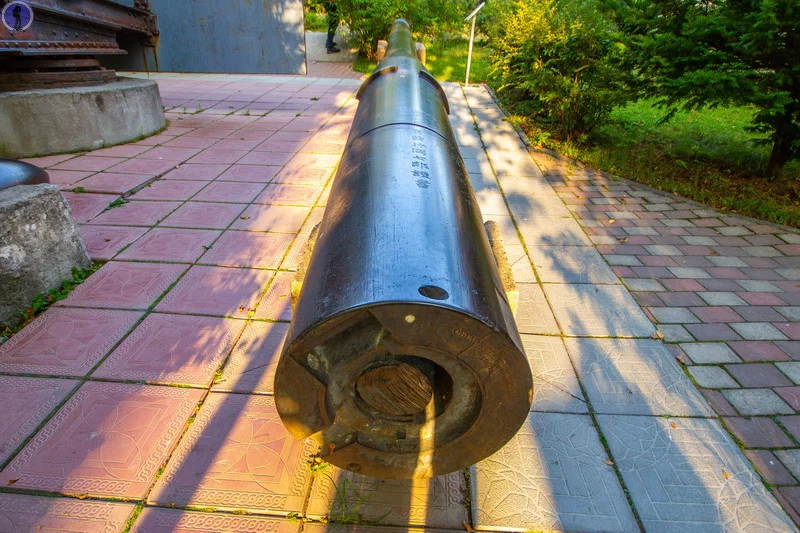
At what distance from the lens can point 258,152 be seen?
5820mm

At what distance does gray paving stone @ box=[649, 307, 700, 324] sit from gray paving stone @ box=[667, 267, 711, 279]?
0.52m

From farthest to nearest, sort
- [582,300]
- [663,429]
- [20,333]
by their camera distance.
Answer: [582,300]
[20,333]
[663,429]

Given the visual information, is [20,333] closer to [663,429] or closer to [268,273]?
[268,273]

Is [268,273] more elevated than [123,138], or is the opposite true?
[123,138]

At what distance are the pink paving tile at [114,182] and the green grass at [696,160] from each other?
15.9 feet

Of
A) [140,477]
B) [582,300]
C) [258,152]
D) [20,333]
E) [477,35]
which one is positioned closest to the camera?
[140,477]

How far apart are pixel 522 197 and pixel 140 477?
13.3 feet

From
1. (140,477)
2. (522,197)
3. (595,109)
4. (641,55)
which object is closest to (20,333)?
(140,477)

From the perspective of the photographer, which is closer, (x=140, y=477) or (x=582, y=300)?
(x=140, y=477)

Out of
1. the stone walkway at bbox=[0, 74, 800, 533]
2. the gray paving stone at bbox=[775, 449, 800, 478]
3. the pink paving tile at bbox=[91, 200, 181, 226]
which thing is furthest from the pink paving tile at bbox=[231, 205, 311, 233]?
the gray paving stone at bbox=[775, 449, 800, 478]

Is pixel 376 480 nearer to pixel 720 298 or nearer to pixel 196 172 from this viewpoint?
pixel 720 298

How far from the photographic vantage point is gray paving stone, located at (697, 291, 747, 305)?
3.25 meters

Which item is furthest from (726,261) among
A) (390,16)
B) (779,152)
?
(390,16)

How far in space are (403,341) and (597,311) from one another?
2368 millimetres
